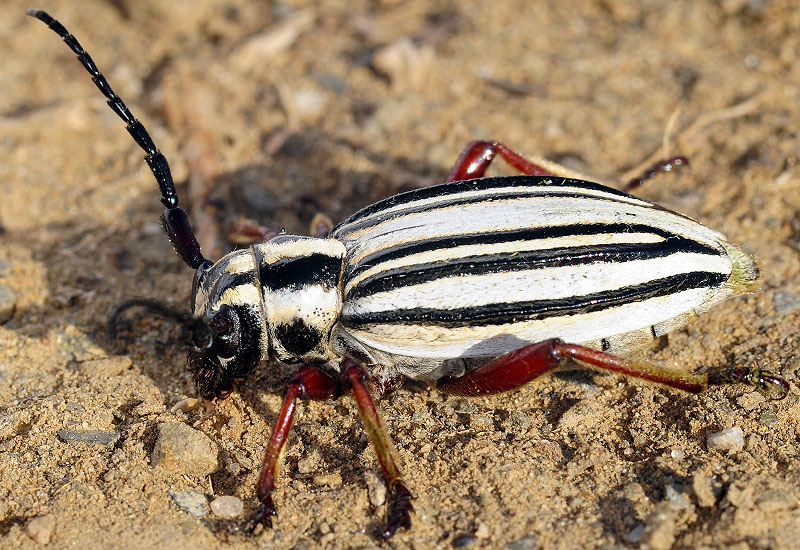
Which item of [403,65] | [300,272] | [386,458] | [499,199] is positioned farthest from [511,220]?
[403,65]

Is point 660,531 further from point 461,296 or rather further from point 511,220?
point 511,220

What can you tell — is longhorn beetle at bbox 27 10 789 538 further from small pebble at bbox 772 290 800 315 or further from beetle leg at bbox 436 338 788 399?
small pebble at bbox 772 290 800 315

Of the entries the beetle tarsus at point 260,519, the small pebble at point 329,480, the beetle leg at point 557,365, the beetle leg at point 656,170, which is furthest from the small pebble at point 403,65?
the beetle tarsus at point 260,519

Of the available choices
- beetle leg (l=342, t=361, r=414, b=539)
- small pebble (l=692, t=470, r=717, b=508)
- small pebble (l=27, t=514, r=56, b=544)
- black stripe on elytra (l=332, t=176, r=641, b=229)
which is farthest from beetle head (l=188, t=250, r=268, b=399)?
small pebble (l=692, t=470, r=717, b=508)

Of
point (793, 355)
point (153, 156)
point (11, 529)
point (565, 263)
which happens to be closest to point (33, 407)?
point (11, 529)

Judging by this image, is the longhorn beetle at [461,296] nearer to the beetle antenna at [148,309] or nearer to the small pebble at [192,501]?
the small pebble at [192,501]

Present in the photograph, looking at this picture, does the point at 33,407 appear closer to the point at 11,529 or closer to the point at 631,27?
the point at 11,529

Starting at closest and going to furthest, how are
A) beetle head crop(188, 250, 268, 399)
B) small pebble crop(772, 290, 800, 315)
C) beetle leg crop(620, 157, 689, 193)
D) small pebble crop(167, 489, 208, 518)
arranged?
small pebble crop(167, 489, 208, 518)
beetle head crop(188, 250, 268, 399)
small pebble crop(772, 290, 800, 315)
beetle leg crop(620, 157, 689, 193)
